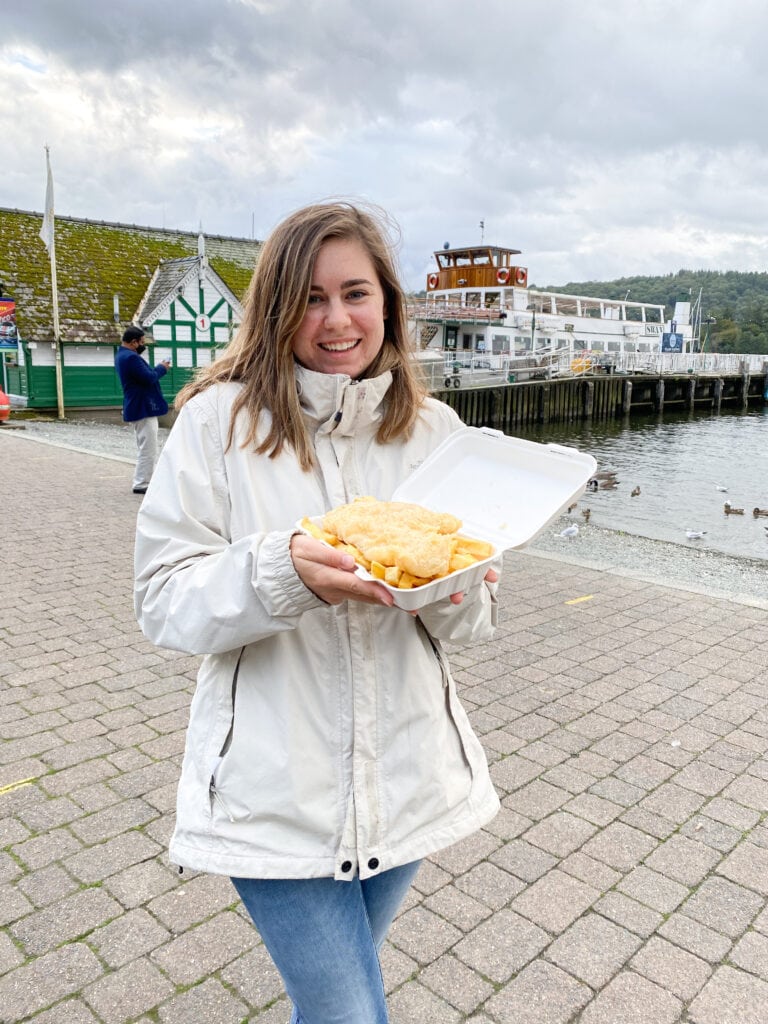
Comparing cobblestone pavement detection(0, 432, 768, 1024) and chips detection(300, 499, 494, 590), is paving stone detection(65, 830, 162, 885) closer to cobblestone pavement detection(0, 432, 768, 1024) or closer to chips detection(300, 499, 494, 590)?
cobblestone pavement detection(0, 432, 768, 1024)

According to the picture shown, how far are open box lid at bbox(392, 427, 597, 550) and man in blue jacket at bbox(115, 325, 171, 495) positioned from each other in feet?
31.4

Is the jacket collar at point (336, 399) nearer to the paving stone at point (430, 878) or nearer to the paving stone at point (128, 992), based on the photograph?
the paving stone at point (128, 992)

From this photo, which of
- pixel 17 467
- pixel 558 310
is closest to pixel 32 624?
pixel 17 467

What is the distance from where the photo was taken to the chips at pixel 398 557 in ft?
5.05

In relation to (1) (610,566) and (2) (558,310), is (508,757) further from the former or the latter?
(2) (558,310)

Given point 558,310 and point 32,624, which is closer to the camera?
point 32,624

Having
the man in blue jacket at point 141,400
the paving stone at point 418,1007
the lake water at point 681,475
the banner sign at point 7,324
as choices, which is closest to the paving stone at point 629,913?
the paving stone at point 418,1007

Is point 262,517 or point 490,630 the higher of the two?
point 262,517

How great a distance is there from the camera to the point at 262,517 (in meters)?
1.82

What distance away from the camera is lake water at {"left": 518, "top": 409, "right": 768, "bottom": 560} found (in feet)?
50.6

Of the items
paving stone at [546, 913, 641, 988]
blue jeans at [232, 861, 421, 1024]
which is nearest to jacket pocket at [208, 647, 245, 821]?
blue jeans at [232, 861, 421, 1024]

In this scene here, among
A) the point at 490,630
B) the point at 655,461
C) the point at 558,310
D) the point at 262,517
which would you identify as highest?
the point at 558,310

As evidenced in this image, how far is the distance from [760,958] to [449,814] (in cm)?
188

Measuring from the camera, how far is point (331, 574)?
5.04 ft
